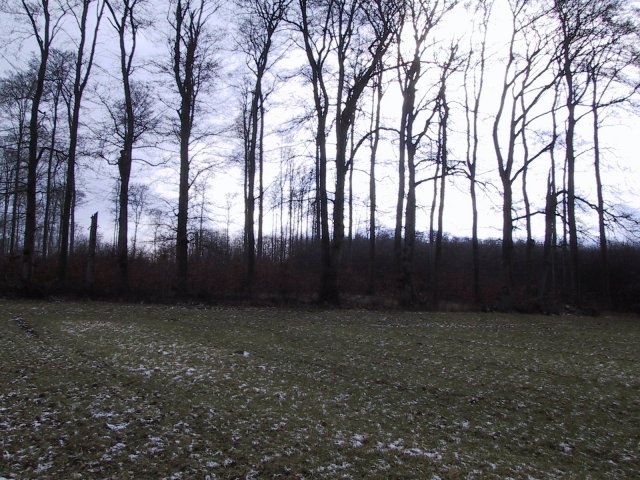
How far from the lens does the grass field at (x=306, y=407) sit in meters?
3.48

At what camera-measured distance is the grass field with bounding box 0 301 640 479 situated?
3479mm

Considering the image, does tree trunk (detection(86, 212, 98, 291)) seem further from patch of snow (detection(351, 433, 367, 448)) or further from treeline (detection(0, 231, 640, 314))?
patch of snow (detection(351, 433, 367, 448))

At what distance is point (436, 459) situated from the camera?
3633 mm

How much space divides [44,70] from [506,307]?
2276cm

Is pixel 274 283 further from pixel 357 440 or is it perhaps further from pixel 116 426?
pixel 357 440

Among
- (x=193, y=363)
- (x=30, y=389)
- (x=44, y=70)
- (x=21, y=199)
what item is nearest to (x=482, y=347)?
(x=193, y=363)

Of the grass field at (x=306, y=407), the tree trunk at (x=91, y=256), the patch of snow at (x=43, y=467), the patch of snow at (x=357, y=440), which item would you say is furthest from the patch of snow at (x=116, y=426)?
the tree trunk at (x=91, y=256)

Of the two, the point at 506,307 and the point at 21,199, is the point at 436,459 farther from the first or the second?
the point at 21,199

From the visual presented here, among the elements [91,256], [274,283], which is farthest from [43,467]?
[274,283]

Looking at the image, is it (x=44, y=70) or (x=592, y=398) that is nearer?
(x=592, y=398)

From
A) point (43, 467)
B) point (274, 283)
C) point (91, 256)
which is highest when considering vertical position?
point (91, 256)

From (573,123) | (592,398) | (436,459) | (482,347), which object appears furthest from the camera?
(573,123)

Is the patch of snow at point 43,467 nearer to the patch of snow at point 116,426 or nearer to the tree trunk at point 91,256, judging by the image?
the patch of snow at point 116,426

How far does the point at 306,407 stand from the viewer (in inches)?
191
